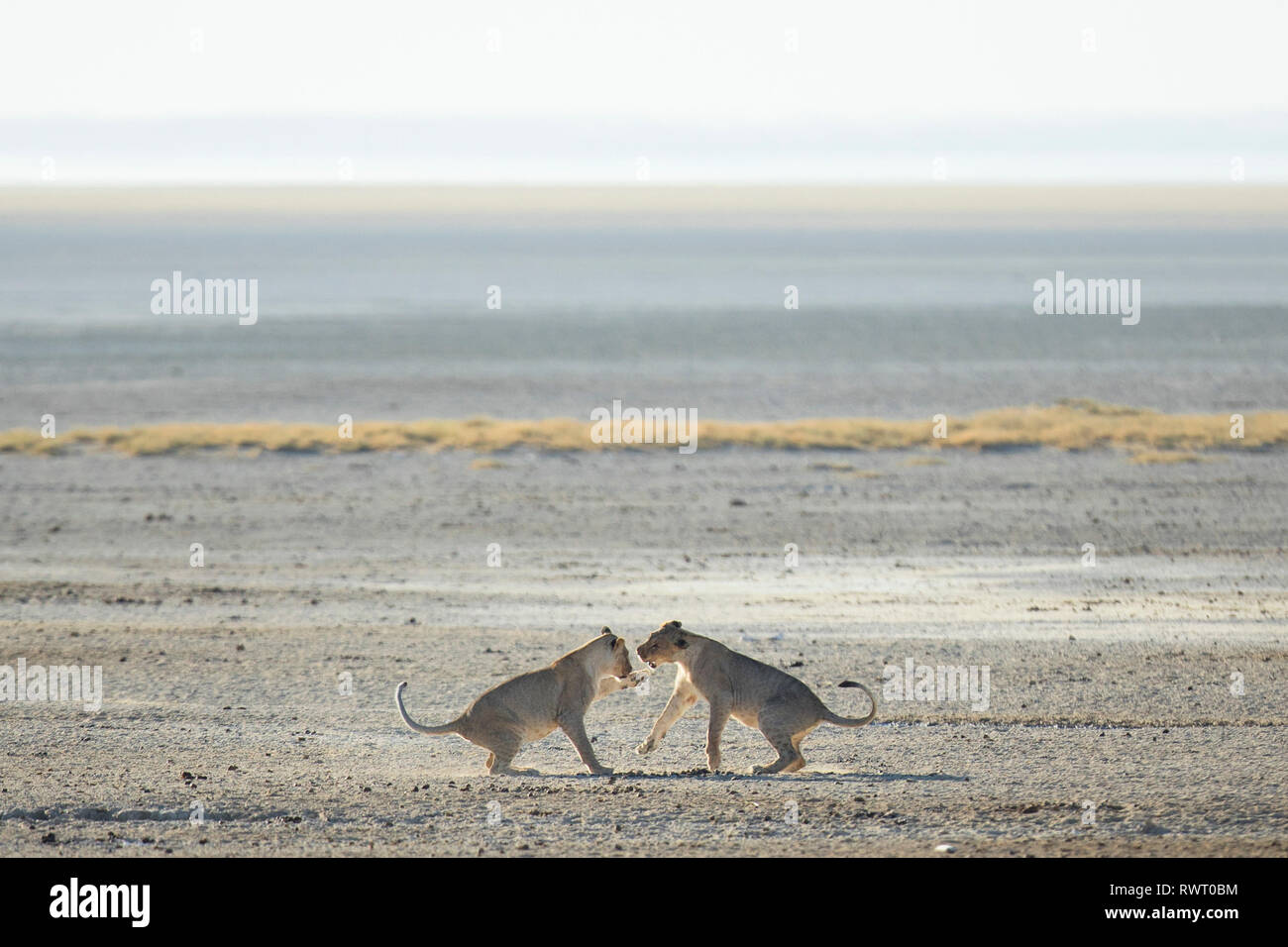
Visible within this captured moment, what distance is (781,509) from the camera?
28.4 meters

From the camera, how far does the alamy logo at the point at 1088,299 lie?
9231cm

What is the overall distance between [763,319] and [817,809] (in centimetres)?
8424

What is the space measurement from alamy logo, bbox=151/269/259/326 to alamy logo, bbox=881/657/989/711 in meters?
72.3

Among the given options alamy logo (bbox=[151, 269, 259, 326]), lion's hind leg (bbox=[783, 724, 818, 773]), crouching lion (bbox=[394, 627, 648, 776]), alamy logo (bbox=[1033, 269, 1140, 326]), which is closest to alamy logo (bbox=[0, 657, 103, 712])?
crouching lion (bbox=[394, 627, 648, 776])

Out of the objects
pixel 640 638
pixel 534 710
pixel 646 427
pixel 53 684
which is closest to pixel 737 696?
pixel 534 710

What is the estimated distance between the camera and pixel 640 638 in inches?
697

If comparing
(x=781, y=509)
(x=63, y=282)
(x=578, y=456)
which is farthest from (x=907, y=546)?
(x=63, y=282)

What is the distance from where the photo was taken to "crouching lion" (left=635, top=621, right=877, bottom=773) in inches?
474

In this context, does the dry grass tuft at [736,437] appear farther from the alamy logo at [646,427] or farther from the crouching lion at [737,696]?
the crouching lion at [737,696]

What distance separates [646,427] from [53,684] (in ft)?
86.4

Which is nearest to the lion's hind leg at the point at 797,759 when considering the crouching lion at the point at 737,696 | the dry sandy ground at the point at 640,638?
the crouching lion at the point at 737,696

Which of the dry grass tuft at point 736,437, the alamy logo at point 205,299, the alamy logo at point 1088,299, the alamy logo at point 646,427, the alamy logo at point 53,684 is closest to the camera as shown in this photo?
the alamy logo at point 53,684

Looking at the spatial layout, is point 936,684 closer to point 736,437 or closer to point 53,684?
point 53,684

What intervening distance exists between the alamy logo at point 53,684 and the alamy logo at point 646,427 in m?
20.2
